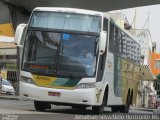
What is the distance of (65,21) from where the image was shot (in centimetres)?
1720

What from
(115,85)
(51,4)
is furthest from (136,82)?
(51,4)

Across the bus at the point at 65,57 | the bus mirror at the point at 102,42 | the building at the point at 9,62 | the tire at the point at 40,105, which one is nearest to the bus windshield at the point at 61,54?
the bus at the point at 65,57

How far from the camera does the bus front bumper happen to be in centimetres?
1644

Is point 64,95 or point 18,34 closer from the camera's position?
point 64,95

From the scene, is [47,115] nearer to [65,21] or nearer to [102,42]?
[102,42]

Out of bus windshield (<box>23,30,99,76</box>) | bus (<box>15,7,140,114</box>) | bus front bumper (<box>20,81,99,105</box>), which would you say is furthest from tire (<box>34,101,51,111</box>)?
bus windshield (<box>23,30,99,76</box>)

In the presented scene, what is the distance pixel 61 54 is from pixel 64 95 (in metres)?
1.23

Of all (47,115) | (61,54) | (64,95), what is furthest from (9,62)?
(47,115)

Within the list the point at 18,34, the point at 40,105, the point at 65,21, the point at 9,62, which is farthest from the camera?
the point at 9,62

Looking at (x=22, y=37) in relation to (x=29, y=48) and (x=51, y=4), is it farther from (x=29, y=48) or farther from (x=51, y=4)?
(x=51, y=4)

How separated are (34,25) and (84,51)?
1787 mm

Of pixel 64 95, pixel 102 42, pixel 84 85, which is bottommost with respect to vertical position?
pixel 64 95

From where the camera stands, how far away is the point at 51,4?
3753 centimetres

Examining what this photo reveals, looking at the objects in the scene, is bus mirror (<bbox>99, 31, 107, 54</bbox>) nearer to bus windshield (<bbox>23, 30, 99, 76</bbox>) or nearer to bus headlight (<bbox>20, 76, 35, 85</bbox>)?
bus windshield (<bbox>23, 30, 99, 76</bbox>)
